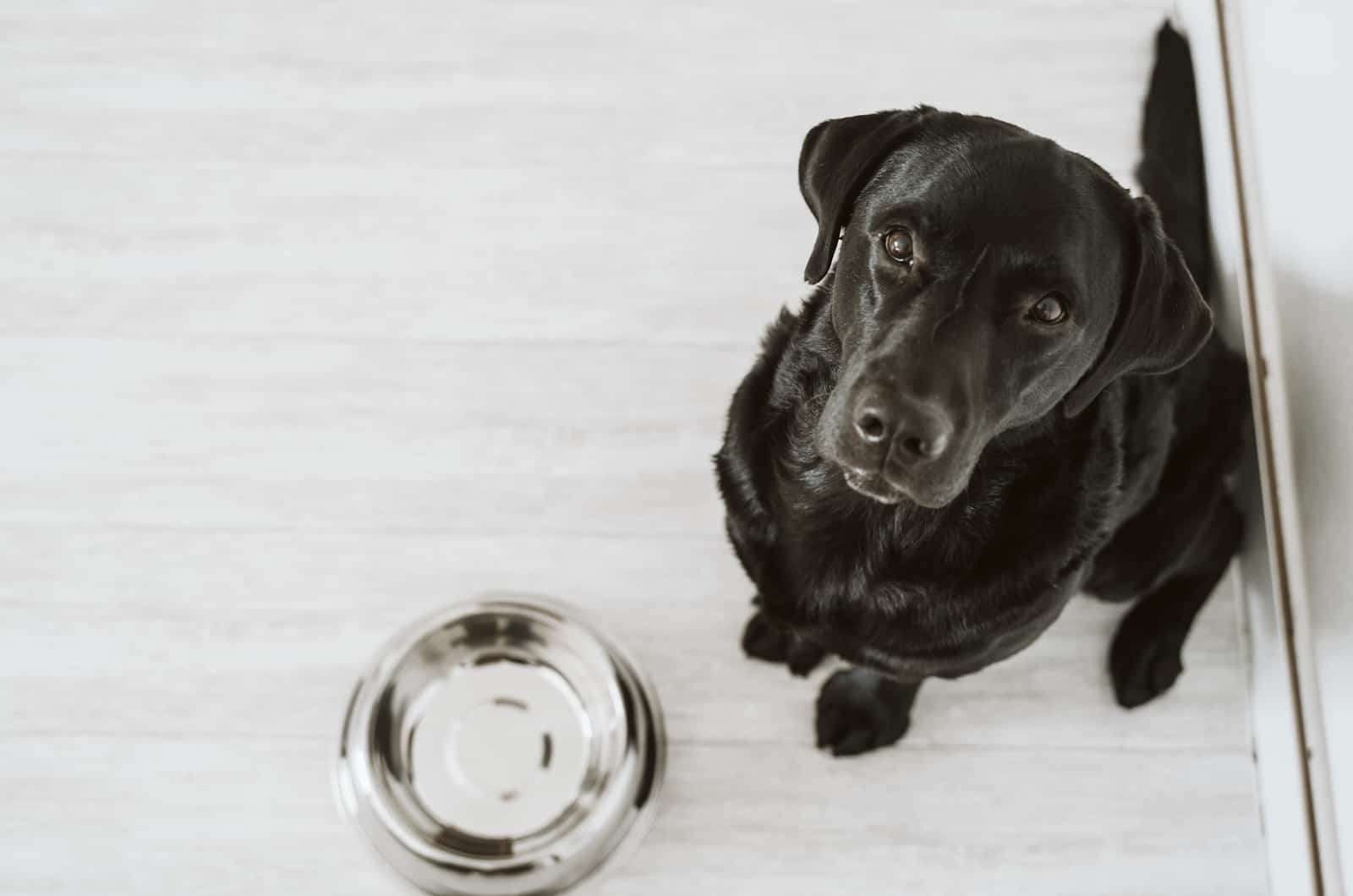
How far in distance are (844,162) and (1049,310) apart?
28cm

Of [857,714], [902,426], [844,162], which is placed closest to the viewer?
[902,426]

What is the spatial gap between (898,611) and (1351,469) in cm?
70

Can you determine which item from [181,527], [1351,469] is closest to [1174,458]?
[1351,469]

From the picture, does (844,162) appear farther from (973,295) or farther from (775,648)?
(775,648)

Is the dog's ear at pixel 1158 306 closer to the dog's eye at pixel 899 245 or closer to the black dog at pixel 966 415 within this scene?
the black dog at pixel 966 415

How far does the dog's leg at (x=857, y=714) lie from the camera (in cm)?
169

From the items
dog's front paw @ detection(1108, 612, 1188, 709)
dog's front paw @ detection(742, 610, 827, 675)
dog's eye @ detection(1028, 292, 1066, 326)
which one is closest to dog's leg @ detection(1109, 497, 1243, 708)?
dog's front paw @ detection(1108, 612, 1188, 709)

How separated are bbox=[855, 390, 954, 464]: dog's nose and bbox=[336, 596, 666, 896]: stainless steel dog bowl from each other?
2.43 ft

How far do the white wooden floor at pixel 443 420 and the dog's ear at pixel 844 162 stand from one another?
693 mm

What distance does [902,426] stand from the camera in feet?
3.56

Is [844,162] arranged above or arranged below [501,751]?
above

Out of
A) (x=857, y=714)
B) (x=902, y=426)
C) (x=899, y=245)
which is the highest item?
(x=899, y=245)

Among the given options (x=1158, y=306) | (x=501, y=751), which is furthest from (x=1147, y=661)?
(x=501, y=751)

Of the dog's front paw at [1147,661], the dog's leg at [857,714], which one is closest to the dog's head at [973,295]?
the dog's leg at [857,714]
